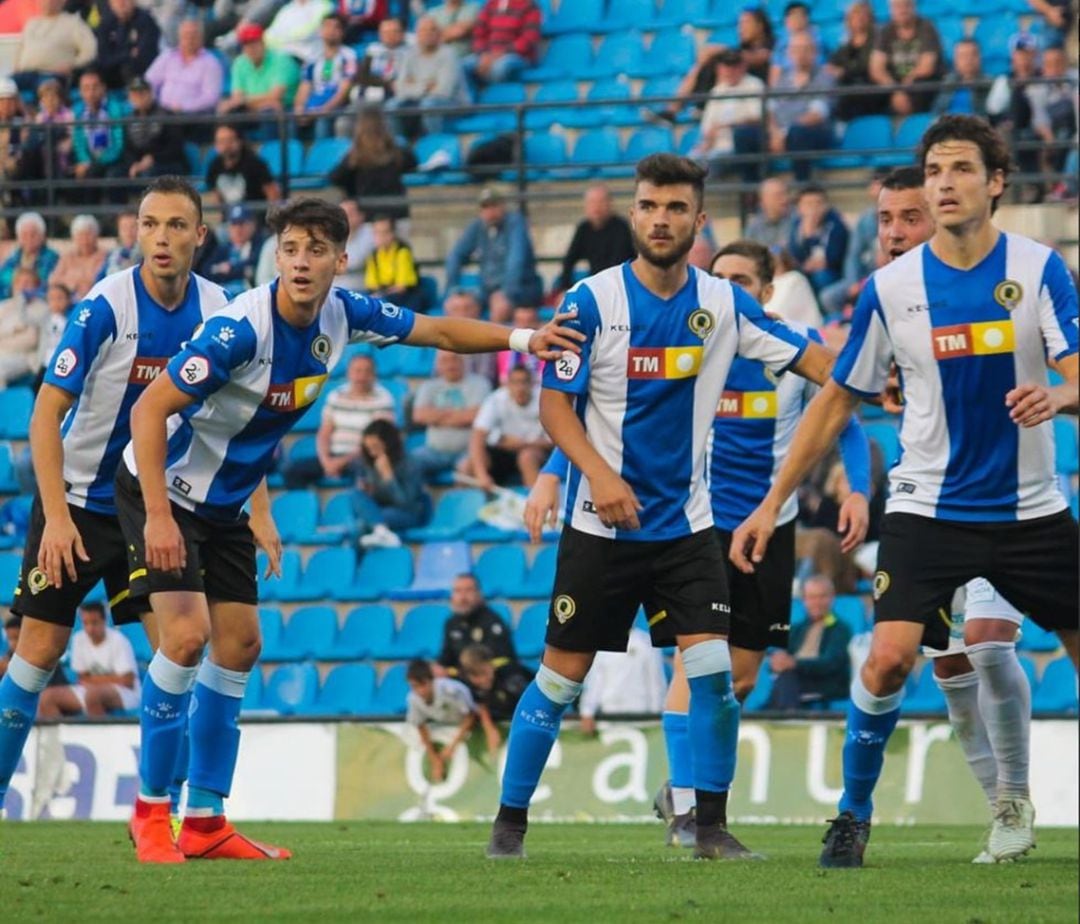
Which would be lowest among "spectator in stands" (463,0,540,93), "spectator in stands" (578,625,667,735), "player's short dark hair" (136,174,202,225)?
"spectator in stands" (578,625,667,735)

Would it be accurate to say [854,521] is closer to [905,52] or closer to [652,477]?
[652,477]

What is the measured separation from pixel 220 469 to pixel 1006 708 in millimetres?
3125

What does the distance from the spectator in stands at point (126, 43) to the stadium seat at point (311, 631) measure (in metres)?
6.92

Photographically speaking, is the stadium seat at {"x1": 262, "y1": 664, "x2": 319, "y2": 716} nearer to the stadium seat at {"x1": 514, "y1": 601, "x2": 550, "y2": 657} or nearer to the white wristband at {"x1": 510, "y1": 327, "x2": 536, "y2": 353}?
the stadium seat at {"x1": 514, "y1": 601, "x2": 550, "y2": 657}

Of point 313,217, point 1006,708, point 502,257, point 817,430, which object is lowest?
point 1006,708

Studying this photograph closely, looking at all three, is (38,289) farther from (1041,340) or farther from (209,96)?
(1041,340)

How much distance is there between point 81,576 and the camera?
29.4ft

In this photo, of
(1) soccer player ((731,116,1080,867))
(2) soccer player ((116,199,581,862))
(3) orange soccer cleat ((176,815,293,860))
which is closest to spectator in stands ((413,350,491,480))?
(2) soccer player ((116,199,581,862))

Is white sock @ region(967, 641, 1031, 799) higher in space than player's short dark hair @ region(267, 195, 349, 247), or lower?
lower

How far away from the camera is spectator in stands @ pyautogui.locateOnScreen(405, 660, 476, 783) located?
1523 cm

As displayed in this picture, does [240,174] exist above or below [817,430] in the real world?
above

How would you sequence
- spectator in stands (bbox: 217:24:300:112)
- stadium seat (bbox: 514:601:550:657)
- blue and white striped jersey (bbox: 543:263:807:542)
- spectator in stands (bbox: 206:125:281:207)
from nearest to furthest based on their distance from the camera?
blue and white striped jersey (bbox: 543:263:807:542) < stadium seat (bbox: 514:601:550:657) < spectator in stands (bbox: 206:125:281:207) < spectator in stands (bbox: 217:24:300:112)

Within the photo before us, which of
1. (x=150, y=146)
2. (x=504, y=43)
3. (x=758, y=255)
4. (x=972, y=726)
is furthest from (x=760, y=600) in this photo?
(x=150, y=146)

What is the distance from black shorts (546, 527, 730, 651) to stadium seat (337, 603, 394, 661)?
363 inches
